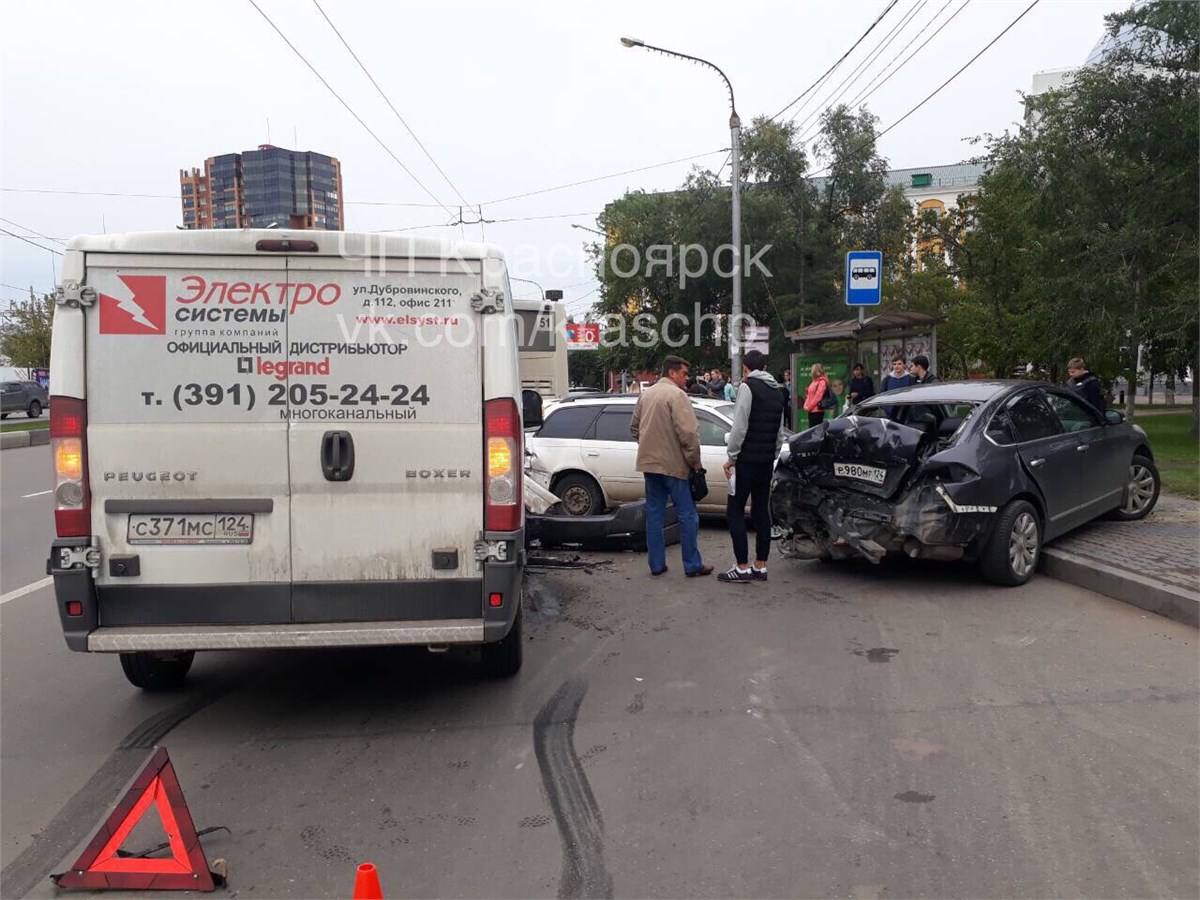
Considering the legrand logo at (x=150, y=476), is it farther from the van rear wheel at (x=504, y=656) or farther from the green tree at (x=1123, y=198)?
the green tree at (x=1123, y=198)

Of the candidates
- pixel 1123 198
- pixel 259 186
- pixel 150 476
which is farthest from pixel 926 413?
pixel 259 186

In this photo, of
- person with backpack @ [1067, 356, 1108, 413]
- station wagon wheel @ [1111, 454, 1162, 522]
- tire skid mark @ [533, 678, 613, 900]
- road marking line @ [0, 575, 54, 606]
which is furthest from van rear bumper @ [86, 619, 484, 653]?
person with backpack @ [1067, 356, 1108, 413]

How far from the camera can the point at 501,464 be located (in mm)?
4719

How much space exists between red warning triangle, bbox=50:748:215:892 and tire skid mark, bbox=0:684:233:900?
0.80 ft

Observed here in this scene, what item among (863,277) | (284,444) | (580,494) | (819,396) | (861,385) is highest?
(863,277)

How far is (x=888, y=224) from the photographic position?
3189 centimetres

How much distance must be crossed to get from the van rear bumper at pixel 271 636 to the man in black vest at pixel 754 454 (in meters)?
3.70

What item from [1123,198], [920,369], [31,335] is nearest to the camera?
[920,369]

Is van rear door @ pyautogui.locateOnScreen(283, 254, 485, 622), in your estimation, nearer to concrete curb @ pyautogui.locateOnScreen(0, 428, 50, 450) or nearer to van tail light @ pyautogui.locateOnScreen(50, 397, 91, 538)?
van tail light @ pyautogui.locateOnScreen(50, 397, 91, 538)

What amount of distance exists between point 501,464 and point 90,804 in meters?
2.31

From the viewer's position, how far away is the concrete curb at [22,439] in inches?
1053

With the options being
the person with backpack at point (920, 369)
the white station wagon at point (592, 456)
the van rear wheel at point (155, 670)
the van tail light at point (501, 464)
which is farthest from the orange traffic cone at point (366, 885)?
the person with backpack at point (920, 369)

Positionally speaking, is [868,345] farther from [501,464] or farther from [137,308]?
[137,308]

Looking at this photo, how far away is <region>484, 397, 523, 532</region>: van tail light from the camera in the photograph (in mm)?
4695
